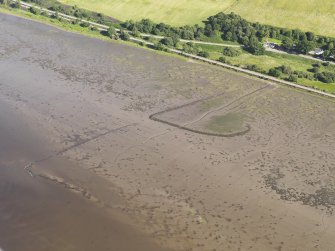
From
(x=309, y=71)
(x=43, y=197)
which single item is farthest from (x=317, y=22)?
(x=43, y=197)

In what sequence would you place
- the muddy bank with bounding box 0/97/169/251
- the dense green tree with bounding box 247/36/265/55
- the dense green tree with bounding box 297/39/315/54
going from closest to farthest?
the muddy bank with bounding box 0/97/169/251 < the dense green tree with bounding box 297/39/315/54 < the dense green tree with bounding box 247/36/265/55

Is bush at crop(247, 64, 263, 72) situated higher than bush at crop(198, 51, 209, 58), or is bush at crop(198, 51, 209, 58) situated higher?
bush at crop(198, 51, 209, 58)

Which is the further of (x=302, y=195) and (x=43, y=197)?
(x=302, y=195)

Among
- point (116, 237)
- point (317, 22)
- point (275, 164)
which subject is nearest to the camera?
point (116, 237)

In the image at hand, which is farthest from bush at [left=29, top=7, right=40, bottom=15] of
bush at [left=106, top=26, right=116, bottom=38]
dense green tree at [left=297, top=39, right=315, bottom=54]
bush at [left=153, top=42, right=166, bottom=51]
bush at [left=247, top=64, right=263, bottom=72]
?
dense green tree at [left=297, top=39, right=315, bottom=54]

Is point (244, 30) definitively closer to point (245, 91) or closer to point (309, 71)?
point (309, 71)

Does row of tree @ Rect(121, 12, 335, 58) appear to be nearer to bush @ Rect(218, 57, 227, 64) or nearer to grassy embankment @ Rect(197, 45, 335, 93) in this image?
grassy embankment @ Rect(197, 45, 335, 93)

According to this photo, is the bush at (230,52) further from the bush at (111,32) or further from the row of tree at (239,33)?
the bush at (111,32)
